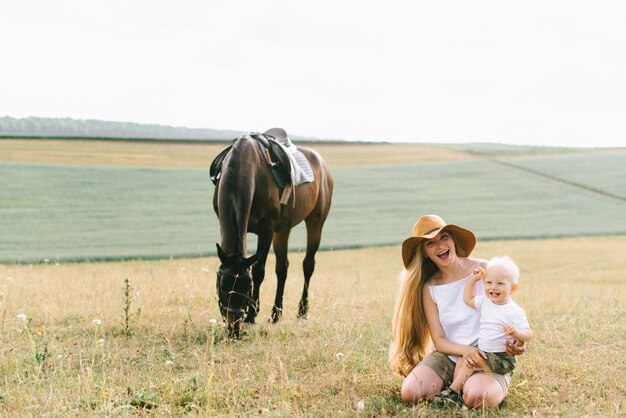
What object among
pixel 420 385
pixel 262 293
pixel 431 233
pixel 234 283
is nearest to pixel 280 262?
pixel 262 293

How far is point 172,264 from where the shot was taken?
51.3ft

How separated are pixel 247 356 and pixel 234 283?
73 cm

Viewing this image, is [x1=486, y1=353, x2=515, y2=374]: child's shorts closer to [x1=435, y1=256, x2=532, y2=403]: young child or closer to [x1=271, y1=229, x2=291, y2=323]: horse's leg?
[x1=435, y1=256, x2=532, y2=403]: young child

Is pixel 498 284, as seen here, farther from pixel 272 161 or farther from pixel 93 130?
pixel 93 130

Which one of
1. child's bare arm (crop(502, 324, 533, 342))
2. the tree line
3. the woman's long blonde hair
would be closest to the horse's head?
the woman's long blonde hair

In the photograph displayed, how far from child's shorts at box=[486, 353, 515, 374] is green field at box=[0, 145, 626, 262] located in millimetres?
13737

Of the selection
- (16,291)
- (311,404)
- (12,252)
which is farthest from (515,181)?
(311,404)

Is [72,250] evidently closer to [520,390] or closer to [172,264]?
[172,264]

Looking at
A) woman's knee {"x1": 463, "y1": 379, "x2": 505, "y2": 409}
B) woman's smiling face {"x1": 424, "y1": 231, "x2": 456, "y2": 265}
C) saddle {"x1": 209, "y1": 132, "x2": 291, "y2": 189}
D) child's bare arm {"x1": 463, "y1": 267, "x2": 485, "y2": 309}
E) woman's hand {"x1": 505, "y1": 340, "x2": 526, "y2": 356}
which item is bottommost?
woman's knee {"x1": 463, "y1": 379, "x2": 505, "y2": 409}

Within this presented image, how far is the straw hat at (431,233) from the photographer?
4992mm

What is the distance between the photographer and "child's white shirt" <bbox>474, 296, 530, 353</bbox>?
14.7ft

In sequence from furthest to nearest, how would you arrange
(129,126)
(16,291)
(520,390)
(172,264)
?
(129,126), (172,264), (16,291), (520,390)

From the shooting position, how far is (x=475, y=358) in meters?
4.64

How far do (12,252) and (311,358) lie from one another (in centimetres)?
1428
